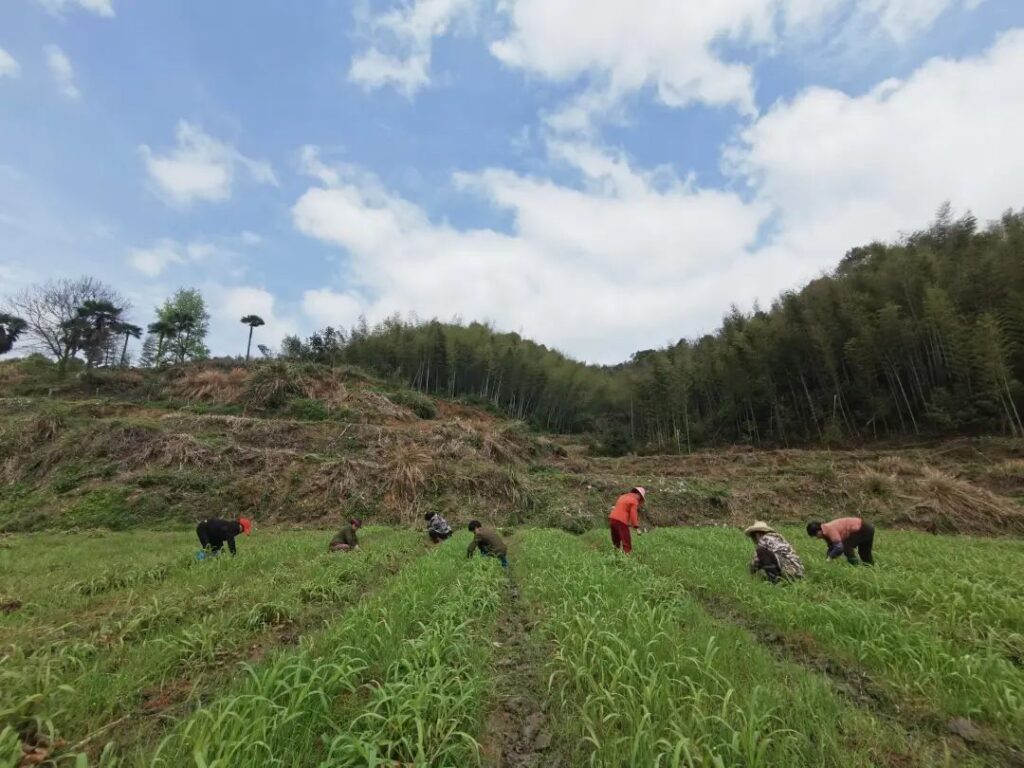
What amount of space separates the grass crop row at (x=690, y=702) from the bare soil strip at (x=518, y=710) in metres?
0.15

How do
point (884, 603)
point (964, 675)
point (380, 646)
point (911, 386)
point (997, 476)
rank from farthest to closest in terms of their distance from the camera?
point (911, 386) → point (997, 476) → point (884, 603) → point (380, 646) → point (964, 675)

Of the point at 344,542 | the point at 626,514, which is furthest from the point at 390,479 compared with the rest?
the point at 626,514

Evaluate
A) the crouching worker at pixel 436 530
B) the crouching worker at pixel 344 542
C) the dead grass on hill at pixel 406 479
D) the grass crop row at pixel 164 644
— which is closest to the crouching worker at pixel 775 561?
the grass crop row at pixel 164 644

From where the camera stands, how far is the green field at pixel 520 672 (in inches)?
106

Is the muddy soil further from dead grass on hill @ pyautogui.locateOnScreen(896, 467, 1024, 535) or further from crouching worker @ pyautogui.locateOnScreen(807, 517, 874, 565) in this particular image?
dead grass on hill @ pyautogui.locateOnScreen(896, 467, 1024, 535)

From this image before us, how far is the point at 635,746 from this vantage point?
96.9 inches

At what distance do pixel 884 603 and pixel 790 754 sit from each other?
15.1 feet

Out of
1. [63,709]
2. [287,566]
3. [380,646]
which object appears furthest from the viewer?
[287,566]

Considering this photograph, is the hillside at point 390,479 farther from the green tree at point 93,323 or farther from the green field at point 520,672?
the green tree at point 93,323

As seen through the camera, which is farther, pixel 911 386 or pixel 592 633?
pixel 911 386

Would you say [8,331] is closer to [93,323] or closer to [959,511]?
[93,323]

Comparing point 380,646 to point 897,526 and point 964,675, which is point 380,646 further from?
point 897,526

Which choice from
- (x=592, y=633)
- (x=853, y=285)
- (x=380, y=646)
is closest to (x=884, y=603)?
(x=592, y=633)

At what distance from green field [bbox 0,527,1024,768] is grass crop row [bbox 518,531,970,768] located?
0.07ft
